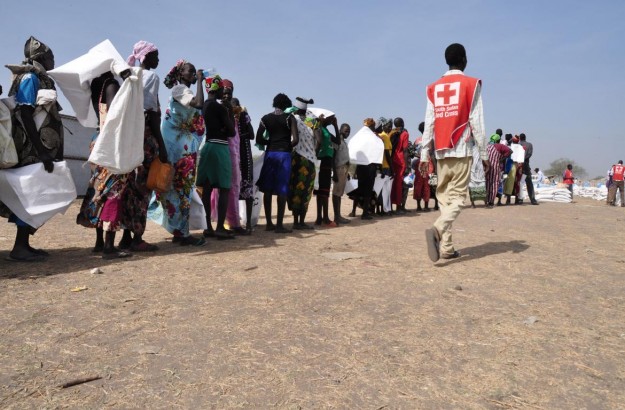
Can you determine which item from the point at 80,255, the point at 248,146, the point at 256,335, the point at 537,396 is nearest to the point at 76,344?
the point at 256,335

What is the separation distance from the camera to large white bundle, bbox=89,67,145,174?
4094 mm

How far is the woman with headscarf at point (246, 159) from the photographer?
644 centimetres

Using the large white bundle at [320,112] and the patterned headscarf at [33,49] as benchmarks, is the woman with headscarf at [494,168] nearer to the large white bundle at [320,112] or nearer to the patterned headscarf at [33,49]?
the large white bundle at [320,112]

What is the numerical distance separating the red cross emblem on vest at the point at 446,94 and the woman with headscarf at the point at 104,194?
332 cm

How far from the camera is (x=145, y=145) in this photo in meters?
4.72

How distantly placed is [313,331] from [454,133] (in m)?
3.02

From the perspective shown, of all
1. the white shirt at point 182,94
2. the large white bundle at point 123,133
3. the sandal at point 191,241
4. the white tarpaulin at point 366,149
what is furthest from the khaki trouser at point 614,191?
the large white bundle at point 123,133

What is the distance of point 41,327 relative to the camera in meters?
2.61

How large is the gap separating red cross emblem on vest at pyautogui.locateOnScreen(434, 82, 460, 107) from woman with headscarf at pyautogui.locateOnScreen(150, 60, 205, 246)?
2.62 meters

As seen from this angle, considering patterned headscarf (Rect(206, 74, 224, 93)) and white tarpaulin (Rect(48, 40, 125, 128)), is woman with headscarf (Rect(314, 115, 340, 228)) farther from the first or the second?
white tarpaulin (Rect(48, 40, 125, 128))

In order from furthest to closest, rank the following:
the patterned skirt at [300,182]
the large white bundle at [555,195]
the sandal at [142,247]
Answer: the large white bundle at [555,195] → the patterned skirt at [300,182] → the sandal at [142,247]

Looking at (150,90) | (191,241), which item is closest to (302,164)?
(191,241)

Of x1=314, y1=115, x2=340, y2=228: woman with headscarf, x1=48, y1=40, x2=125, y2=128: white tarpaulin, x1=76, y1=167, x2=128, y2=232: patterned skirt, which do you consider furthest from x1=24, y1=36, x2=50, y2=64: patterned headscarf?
x1=314, y1=115, x2=340, y2=228: woman with headscarf

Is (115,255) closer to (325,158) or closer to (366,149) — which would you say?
(325,158)
